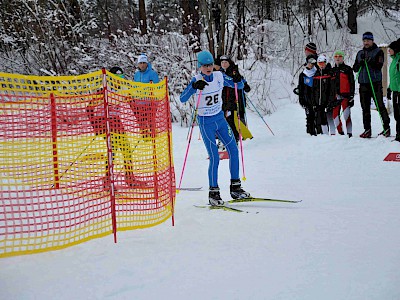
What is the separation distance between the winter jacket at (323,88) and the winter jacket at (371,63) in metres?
0.60

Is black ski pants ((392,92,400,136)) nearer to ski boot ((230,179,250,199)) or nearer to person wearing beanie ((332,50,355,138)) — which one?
person wearing beanie ((332,50,355,138))

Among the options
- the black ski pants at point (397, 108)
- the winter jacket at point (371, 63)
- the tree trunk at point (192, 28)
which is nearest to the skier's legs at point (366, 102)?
the winter jacket at point (371, 63)

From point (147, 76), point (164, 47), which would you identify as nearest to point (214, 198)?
point (147, 76)

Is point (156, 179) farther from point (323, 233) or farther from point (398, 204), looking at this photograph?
point (398, 204)

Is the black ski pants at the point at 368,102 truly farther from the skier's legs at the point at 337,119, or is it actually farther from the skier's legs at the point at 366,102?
the skier's legs at the point at 337,119

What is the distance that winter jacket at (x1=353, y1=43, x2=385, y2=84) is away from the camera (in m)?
8.91

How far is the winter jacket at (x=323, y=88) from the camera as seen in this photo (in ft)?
31.4

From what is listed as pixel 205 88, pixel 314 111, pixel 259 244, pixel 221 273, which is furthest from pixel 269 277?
pixel 314 111

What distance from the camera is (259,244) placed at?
4.07m

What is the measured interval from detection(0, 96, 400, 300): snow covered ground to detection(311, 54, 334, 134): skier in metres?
3.48

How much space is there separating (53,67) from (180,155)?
8.35 metres

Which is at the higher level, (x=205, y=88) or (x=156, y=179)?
(x=205, y=88)

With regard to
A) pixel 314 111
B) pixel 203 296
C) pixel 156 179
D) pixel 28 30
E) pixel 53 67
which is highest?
pixel 28 30

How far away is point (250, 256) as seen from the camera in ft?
12.4
